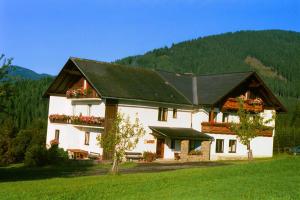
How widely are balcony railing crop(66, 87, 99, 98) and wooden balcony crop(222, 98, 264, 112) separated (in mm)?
13278

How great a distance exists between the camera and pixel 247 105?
49.7 meters

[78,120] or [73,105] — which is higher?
[73,105]

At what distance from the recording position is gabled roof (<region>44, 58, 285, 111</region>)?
4353 centimetres

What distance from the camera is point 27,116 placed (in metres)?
106

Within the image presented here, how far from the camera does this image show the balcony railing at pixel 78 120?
140 ft

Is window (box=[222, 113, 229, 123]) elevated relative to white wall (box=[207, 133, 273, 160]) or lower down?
elevated

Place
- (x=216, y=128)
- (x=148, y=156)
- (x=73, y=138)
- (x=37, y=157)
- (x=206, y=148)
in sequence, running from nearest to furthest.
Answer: (x=37, y=157) → (x=148, y=156) → (x=73, y=138) → (x=206, y=148) → (x=216, y=128)

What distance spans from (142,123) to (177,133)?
11.5 feet

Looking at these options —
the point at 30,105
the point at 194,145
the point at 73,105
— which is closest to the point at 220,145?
the point at 194,145

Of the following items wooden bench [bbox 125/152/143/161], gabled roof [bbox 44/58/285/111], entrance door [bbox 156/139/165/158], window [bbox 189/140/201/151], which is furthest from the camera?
window [bbox 189/140/201/151]

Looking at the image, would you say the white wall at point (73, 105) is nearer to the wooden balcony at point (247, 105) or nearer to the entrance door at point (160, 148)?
Result: the entrance door at point (160, 148)

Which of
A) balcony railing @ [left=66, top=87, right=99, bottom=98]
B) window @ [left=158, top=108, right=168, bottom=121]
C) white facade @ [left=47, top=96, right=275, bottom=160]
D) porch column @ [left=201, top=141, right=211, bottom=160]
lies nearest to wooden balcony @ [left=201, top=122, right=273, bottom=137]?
white facade @ [left=47, top=96, right=275, bottom=160]

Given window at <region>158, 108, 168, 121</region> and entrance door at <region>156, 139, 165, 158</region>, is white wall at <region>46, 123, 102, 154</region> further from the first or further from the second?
window at <region>158, 108, 168, 121</region>

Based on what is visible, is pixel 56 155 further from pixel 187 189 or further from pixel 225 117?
pixel 187 189
